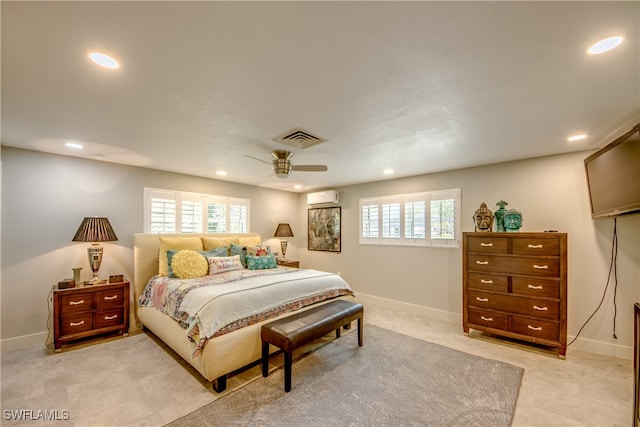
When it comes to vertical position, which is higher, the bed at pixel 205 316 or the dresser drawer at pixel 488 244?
the dresser drawer at pixel 488 244

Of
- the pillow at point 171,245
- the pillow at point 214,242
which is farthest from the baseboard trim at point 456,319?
the pillow at point 171,245

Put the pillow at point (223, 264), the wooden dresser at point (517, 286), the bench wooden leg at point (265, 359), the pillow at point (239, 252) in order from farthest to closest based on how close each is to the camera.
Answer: the pillow at point (239, 252)
the pillow at point (223, 264)
the wooden dresser at point (517, 286)
the bench wooden leg at point (265, 359)

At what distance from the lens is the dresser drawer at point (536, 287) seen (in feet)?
10.1

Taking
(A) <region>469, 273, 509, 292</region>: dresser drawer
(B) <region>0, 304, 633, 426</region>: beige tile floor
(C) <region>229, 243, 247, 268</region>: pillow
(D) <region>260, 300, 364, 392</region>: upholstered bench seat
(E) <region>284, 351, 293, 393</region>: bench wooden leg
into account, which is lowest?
(B) <region>0, 304, 633, 426</region>: beige tile floor

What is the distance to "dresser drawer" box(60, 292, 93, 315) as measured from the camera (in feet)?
10.3

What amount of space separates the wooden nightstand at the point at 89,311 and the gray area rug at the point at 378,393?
86.5 inches

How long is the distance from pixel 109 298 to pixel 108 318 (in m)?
0.26

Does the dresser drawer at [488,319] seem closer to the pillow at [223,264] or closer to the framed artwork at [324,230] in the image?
the framed artwork at [324,230]

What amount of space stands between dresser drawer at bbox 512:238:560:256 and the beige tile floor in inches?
47.0

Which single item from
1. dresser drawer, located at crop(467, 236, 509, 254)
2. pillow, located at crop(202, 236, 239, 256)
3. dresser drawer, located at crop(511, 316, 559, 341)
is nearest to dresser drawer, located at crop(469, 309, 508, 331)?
dresser drawer, located at crop(511, 316, 559, 341)

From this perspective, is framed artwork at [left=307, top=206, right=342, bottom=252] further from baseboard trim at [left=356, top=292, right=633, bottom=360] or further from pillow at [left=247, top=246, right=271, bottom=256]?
pillow at [left=247, top=246, right=271, bottom=256]

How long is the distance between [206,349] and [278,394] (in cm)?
76

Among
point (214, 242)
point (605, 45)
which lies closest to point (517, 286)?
point (605, 45)

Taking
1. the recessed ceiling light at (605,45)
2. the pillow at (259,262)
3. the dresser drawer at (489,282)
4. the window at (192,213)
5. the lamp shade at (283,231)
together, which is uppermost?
the recessed ceiling light at (605,45)
